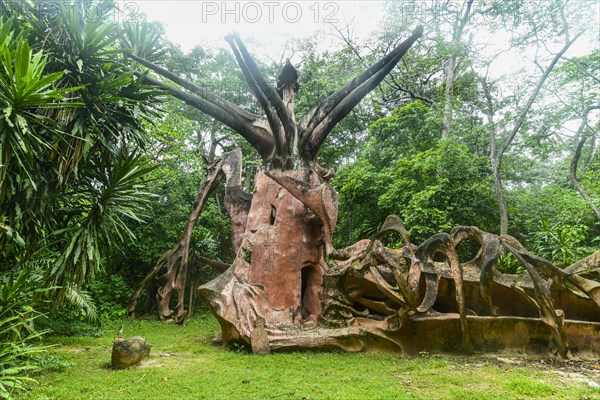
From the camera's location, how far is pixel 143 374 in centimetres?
554

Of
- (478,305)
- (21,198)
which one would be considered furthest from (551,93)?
(21,198)

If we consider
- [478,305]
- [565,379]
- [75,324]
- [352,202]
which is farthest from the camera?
[352,202]

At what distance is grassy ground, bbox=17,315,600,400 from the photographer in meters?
4.67

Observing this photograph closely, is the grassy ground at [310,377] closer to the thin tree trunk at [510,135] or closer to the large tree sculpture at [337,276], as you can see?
the large tree sculpture at [337,276]

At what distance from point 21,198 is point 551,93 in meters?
12.6

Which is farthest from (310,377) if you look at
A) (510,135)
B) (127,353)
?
(510,135)

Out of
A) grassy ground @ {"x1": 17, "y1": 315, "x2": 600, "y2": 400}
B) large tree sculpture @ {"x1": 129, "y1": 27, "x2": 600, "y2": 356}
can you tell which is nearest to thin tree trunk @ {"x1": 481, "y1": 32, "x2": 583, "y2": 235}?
large tree sculpture @ {"x1": 129, "y1": 27, "x2": 600, "y2": 356}

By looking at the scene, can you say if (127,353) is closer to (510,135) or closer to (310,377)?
(310,377)

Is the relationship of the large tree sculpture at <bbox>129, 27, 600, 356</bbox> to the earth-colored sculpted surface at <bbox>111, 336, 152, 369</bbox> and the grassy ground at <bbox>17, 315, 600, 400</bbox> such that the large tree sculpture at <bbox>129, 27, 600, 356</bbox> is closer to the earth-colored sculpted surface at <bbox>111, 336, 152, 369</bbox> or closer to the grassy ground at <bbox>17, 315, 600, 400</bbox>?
the grassy ground at <bbox>17, 315, 600, 400</bbox>

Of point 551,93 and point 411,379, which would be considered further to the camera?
point 551,93

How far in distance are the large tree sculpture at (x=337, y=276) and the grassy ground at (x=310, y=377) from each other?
0.44m

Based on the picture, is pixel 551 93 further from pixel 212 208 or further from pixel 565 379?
pixel 212 208

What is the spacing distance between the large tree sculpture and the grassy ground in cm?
44

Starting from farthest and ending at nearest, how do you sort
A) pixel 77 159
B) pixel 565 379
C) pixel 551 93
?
pixel 551 93 → pixel 77 159 → pixel 565 379
